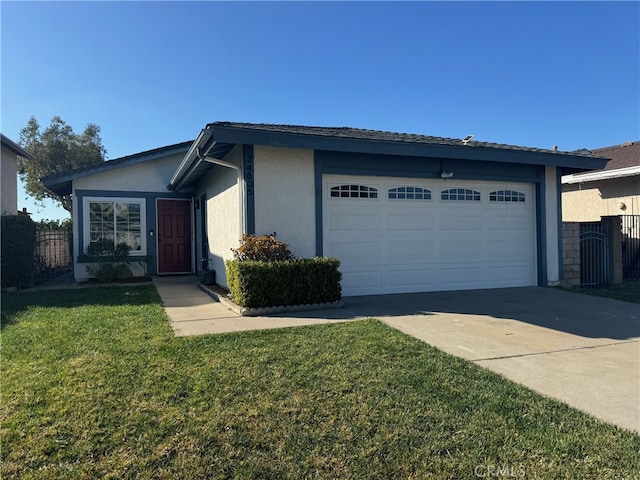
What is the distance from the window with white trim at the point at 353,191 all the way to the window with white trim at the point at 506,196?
306 cm

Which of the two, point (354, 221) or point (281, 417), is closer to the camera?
point (281, 417)

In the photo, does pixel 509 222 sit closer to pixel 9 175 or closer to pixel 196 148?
pixel 196 148

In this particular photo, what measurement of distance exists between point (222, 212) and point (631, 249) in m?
12.1

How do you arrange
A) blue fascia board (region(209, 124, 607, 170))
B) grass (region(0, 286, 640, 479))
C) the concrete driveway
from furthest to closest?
blue fascia board (region(209, 124, 607, 170)), the concrete driveway, grass (region(0, 286, 640, 479))

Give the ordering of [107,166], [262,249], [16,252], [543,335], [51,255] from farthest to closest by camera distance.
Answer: [51,255]
[107,166]
[16,252]
[262,249]
[543,335]

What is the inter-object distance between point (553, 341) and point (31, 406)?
5.50 metres

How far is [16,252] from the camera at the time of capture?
10508 mm

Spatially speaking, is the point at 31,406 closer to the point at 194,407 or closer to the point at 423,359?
the point at 194,407

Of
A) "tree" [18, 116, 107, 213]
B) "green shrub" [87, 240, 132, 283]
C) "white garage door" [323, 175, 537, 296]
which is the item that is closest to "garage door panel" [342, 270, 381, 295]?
"white garage door" [323, 175, 537, 296]

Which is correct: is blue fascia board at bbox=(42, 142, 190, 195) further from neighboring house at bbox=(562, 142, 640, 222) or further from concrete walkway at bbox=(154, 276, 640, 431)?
neighboring house at bbox=(562, 142, 640, 222)

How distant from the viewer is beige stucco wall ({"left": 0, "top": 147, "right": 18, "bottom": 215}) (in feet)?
47.5

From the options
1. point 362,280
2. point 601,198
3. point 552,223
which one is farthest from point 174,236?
point 601,198

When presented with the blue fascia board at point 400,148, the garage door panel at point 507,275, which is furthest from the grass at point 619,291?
the blue fascia board at point 400,148

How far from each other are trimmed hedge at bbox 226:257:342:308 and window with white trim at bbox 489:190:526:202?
189 inches
